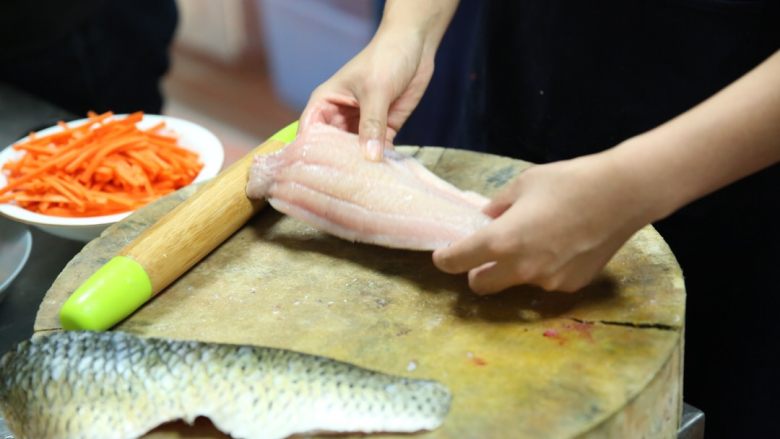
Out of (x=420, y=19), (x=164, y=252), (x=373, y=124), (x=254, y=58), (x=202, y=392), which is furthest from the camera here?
(x=254, y=58)

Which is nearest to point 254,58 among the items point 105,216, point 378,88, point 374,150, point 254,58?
point 254,58

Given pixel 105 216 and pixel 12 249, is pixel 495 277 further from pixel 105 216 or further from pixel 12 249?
pixel 12 249

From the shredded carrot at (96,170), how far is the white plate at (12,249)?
79mm

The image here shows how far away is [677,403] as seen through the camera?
122 cm

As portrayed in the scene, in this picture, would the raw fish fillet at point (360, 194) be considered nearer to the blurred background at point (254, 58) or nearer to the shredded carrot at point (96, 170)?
the shredded carrot at point (96, 170)

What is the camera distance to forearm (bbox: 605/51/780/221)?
1.11 meters

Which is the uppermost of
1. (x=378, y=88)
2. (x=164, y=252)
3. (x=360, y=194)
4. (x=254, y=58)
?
(x=378, y=88)

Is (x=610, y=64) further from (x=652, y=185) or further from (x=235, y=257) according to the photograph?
(x=235, y=257)

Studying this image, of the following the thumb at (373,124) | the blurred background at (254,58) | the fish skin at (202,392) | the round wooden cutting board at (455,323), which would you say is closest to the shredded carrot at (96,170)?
the round wooden cutting board at (455,323)

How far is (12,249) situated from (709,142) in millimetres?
1352

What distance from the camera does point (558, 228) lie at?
1.15 metres

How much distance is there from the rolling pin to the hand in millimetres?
445

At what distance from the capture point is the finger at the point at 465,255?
119 cm

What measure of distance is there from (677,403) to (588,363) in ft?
0.59
